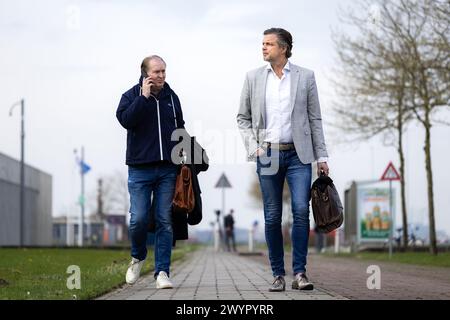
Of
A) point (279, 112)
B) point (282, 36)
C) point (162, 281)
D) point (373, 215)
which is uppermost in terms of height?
point (282, 36)

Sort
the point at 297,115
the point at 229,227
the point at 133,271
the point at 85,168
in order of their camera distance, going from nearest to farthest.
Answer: the point at 297,115
the point at 133,271
the point at 229,227
the point at 85,168

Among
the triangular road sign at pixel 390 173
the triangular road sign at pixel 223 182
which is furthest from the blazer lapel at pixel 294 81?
the triangular road sign at pixel 223 182

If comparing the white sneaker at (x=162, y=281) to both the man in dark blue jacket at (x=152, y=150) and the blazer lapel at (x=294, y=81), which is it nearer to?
the man in dark blue jacket at (x=152, y=150)

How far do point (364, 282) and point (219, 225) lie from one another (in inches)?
1481

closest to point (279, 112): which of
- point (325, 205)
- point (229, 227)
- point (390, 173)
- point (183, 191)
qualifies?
point (325, 205)

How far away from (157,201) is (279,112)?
→ 1568mm

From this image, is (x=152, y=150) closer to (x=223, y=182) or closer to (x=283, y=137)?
(x=283, y=137)

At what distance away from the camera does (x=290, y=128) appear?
977 centimetres

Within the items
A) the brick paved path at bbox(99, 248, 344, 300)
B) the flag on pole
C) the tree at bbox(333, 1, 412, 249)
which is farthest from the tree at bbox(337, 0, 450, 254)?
the flag on pole

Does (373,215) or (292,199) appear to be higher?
(373,215)

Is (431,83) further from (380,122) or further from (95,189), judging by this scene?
(95,189)

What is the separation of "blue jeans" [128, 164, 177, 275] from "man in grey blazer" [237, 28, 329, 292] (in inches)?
37.3

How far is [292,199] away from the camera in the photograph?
32.2 feet
